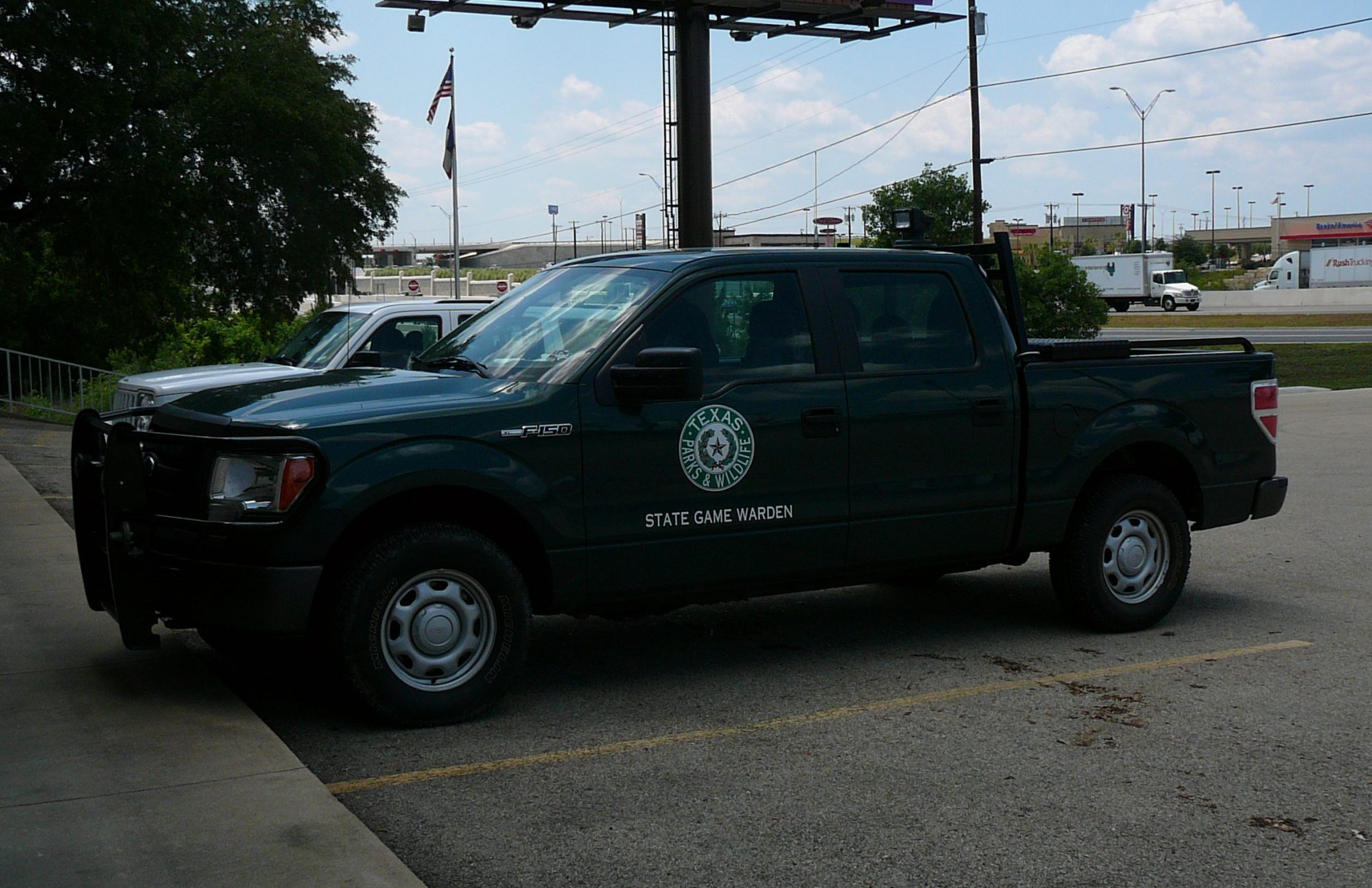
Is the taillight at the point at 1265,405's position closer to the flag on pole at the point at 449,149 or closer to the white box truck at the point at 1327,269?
the flag on pole at the point at 449,149

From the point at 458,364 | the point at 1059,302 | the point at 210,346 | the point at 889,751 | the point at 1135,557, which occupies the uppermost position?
the point at 1059,302

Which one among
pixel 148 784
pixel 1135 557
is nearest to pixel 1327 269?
pixel 1135 557

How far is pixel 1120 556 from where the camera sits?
24.2 feet

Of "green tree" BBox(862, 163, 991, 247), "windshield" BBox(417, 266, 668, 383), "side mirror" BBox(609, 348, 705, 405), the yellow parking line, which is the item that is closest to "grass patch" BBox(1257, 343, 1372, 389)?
"green tree" BBox(862, 163, 991, 247)

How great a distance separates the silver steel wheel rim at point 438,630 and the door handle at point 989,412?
2578mm

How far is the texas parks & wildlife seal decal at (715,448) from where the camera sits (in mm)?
6074

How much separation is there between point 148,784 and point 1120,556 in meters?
4.90

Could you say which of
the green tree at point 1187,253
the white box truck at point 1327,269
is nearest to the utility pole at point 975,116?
the white box truck at point 1327,269

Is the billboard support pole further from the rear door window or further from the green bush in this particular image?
the rear door window

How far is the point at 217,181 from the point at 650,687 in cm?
2495

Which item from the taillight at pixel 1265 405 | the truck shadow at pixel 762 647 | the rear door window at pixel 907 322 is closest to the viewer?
the truck shadow at pixel 762 647

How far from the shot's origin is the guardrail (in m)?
21.7

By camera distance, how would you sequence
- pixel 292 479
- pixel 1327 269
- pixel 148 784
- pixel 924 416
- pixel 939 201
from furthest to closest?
pixel 1327 269, pixel 939 201, pixel 924 416, pixel 292 479, pixel 148 784

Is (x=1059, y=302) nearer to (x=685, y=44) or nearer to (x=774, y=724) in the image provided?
(x=685, y=44)
